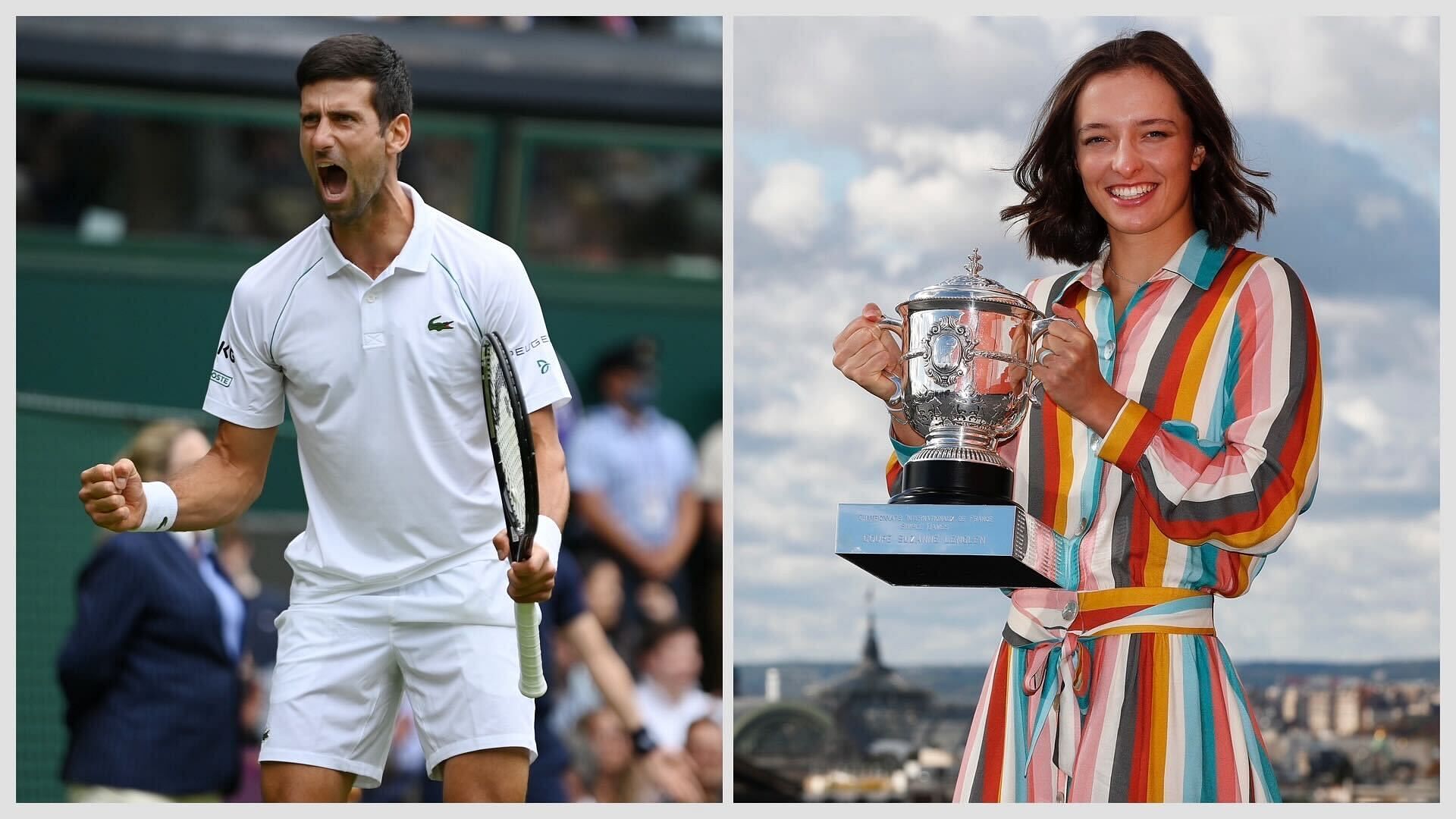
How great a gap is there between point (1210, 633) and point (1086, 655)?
8.8 inches

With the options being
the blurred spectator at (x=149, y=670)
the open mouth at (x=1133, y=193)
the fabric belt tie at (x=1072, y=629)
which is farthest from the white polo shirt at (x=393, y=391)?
the blurred spectator at (x=149, y=670)

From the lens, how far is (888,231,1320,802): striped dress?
325 centimetres

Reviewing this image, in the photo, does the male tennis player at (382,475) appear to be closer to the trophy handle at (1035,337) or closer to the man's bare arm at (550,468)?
the man's bare arm at (550,468)

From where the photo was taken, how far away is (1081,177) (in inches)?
145

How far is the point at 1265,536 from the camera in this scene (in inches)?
126

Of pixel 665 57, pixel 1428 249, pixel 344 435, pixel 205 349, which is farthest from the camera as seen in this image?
pixel 665 57

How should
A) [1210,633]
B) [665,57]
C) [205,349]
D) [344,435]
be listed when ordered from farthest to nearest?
1. [665,57]
2. [205,349]
3. [344,435]
4. [1210,633]

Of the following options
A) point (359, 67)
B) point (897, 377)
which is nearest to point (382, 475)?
point (359, 67)

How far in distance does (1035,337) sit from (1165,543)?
436 millimetres

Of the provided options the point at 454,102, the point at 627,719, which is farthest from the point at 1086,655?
the point at 454,102

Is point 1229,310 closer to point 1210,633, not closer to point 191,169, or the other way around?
point 1210,633

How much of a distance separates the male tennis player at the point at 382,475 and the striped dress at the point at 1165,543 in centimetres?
96

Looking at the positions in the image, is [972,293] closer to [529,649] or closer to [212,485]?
[529,649]

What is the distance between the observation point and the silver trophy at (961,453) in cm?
325
